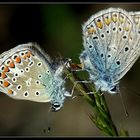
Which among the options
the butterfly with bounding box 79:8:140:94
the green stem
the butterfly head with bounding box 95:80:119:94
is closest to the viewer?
the green stem

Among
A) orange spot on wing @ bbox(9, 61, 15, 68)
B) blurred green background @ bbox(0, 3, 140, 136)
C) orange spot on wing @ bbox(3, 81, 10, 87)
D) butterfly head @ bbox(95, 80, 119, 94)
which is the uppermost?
orange spot on wing @ bbox(9, 61, 15, 68)

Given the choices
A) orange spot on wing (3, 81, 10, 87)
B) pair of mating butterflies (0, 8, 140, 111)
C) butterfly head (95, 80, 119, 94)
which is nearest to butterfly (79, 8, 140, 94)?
pair of mating butterflies (0, 8, 140, 111)

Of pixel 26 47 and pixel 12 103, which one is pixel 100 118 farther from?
pixel 12 103

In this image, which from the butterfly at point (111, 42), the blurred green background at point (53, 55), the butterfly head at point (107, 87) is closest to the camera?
the butterfly head at point (107, 87)

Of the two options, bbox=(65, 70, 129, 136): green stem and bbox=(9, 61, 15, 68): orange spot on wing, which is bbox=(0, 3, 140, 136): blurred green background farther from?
bbox=(65, 70, 129, 136): green stem

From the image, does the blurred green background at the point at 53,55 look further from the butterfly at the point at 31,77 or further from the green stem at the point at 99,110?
the green stem at the point at 99,110

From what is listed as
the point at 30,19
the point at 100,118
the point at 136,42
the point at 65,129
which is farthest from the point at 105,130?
the point at 30,19

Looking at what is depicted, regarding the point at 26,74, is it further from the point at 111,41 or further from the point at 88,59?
the point at 111,41

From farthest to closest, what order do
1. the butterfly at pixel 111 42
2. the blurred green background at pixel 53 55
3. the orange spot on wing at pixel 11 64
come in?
the blurred green background at pixel 53 55 → the orange spot on wing at pixel 11 64 → the butterfly at pixel 111 42

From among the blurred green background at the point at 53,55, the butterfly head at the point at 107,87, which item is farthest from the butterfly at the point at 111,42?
the blurred green background at the point at 53,55
